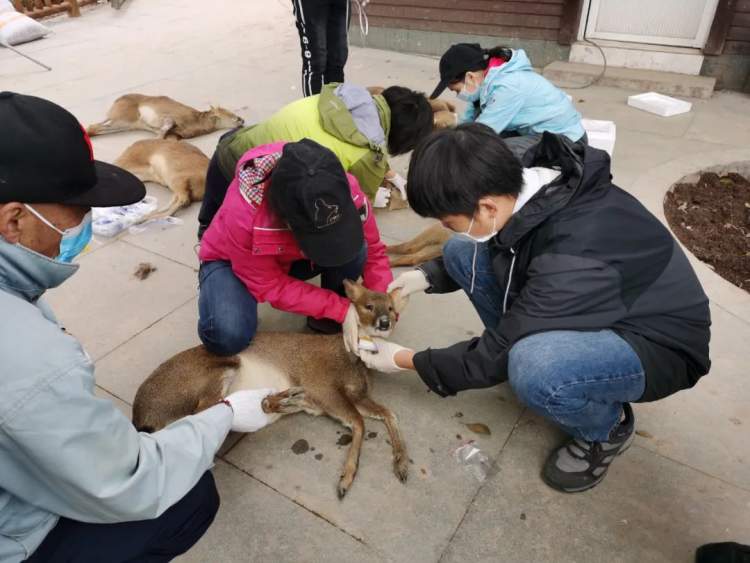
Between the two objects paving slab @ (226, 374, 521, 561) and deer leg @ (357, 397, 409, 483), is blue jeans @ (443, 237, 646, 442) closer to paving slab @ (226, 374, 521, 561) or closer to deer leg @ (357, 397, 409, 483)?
paving slab @ (226, 374, 521, 561)

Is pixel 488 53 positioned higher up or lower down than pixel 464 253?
higher up

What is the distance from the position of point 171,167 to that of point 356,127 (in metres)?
2.38

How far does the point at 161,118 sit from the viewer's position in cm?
570

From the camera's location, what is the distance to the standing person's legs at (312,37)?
4.85 meters

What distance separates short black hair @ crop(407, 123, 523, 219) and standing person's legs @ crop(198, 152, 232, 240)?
75.0 inches

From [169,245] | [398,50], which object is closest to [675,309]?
[169,245]

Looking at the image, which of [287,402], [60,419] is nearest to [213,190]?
[287,402]

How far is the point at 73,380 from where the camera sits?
1256 mm

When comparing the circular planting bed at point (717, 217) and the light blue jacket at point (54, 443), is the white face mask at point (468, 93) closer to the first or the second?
the circular planting bed at point (717, 217)

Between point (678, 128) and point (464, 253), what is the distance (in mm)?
4149

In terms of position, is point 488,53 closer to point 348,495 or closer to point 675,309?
point 675,309

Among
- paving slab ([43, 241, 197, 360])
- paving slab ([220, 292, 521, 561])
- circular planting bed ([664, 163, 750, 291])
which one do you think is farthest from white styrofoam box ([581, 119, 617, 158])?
paving slab ([43, 241, 197, 360])

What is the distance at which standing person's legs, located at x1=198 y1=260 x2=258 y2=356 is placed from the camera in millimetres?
2625

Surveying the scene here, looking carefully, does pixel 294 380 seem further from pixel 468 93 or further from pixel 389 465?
pixel 468 93
